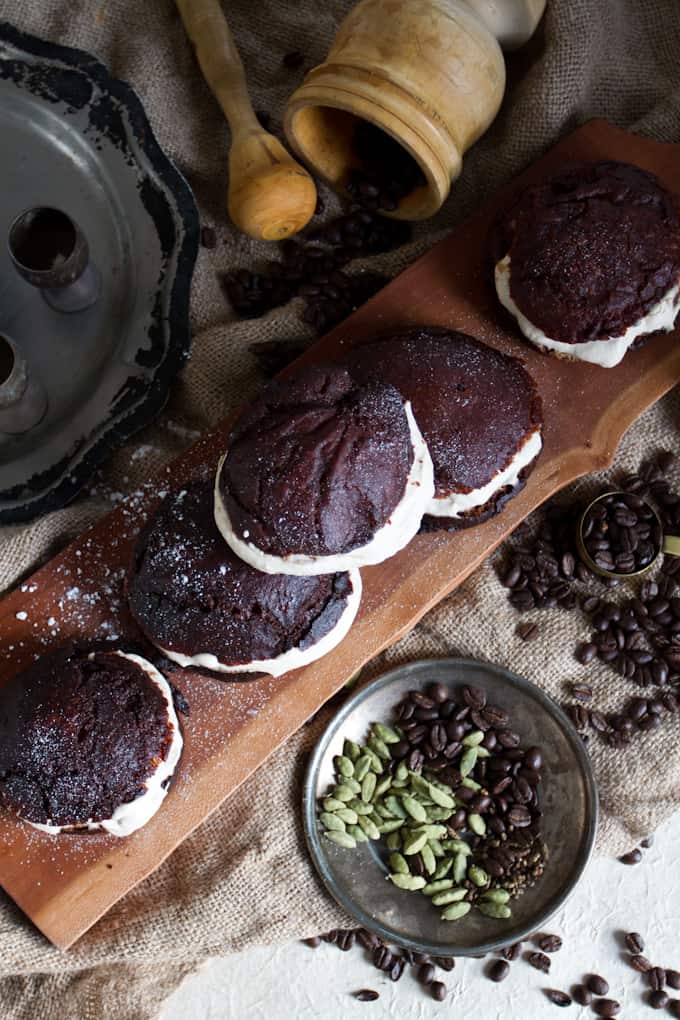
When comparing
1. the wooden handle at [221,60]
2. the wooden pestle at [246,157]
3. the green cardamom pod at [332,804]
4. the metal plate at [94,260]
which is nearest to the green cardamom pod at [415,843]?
the green cardamom pod at [332,804]

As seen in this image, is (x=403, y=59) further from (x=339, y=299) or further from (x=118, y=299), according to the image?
(x=118, y=299)

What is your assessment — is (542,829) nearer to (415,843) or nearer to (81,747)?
(415,843)

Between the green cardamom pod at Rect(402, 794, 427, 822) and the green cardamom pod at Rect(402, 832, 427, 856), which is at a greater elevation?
the green cardamom pod at Rect(402, 794, 427, 822)

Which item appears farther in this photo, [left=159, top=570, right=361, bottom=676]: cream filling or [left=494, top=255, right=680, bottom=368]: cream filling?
[left=494, top=255, right=680, bottom=368]: cream filling

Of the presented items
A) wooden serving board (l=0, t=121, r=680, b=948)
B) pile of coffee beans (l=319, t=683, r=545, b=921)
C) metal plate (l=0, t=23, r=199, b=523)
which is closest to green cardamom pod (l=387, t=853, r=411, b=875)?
pile of coffee beans (l=319, t=683, r=545, b=921)

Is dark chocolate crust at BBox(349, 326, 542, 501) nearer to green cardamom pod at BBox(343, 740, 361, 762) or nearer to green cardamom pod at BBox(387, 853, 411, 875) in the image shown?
green cardamom pod at BBox(343, 740, 361, 762)

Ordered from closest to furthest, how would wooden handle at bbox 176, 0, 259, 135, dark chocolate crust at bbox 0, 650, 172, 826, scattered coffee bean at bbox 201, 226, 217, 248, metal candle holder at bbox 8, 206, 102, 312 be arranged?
dark chocolate crust at bbox 0, 650, 172, 826
metal candle holder at bbox 8, 206, 102, 312
wooden handle at bbox 176, 0, 259, 135
scattered coffee bean at bbox 201, 226, 217, 248

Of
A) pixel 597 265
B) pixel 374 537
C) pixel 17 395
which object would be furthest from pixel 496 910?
pixel 17 395

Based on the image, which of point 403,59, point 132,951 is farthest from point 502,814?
point 403,59
